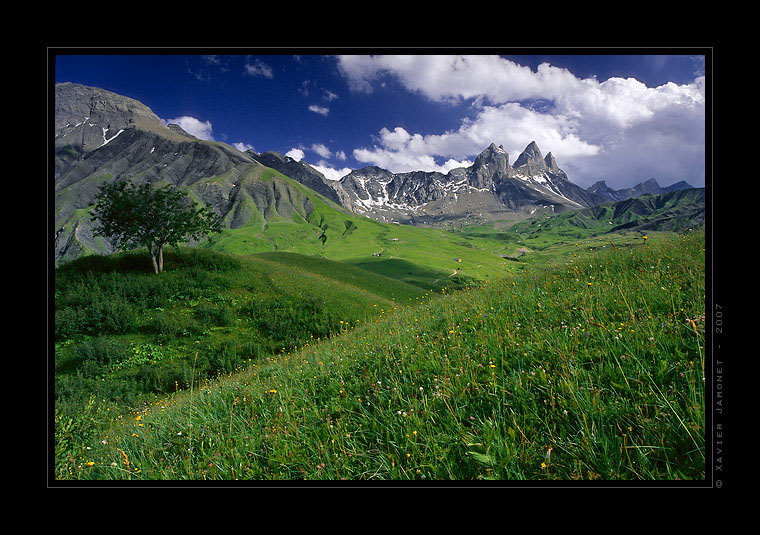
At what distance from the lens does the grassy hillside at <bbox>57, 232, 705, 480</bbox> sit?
66.3 inches

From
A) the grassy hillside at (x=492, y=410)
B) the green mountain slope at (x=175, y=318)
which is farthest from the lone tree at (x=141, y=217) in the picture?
the grassy hillside at (x=492, y=410)

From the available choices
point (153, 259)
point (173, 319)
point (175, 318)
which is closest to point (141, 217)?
point (153, 259)

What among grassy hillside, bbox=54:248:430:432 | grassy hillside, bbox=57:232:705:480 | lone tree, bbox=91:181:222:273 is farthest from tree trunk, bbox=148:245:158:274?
grassy hillside, bbox=57:232:705:480

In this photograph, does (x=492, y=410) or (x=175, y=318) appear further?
(x=175, y=318)

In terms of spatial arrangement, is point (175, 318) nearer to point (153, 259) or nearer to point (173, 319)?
point (173, 319)

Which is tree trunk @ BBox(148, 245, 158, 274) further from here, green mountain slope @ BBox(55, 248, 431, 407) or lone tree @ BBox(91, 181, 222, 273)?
green mountain slope @ BBox(55, 248, 431, 407)

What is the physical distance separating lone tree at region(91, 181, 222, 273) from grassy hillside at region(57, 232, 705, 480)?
668 inches

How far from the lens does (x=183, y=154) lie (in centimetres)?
8662

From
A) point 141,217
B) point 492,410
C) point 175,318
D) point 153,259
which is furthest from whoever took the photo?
point 141,217

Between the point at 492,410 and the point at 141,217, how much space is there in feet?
67.3

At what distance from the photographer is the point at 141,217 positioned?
645 inches

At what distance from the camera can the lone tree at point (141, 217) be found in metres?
16.1

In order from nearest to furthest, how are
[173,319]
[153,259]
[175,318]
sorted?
[173,319] < [175,318] < [153,259]
